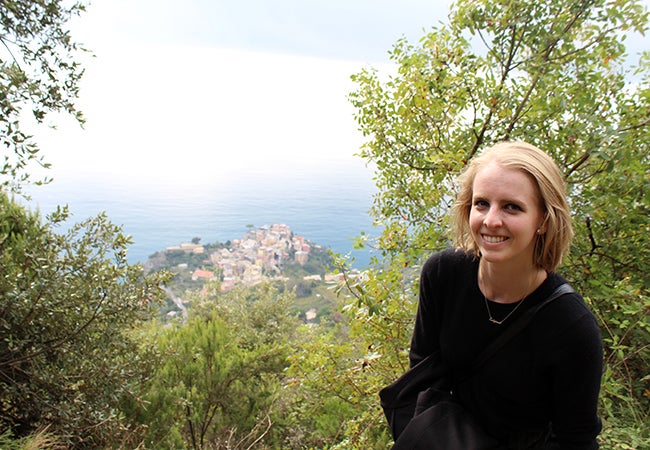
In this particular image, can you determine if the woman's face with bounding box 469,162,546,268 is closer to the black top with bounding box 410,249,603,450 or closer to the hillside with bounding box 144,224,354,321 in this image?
the black top with bounding box 410,249,603,450

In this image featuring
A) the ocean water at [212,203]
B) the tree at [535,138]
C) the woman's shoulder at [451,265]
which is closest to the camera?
the woman's shoulder at [451,265]

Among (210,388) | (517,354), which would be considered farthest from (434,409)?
(210,388)

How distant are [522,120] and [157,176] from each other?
115308 mm

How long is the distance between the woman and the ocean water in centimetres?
3787

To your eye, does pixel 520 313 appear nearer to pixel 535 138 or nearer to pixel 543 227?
pixel 543 227

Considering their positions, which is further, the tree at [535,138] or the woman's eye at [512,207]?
the tree at [535,138]

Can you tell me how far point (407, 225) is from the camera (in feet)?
12.3

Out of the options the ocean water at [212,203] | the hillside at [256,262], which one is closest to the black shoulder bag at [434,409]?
the hillside at [256,262]

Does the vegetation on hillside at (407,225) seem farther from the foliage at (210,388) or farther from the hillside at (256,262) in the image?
the hillside at (256,262)

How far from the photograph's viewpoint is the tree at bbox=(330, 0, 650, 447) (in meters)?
2.50

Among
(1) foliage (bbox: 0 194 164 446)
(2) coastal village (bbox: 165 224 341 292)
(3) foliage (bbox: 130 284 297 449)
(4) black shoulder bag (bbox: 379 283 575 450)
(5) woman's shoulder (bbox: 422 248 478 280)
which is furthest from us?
(2) coastal village (bbox: 165 224 341 292)

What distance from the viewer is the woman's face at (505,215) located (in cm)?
127

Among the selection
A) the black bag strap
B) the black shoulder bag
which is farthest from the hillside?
the black bag strap

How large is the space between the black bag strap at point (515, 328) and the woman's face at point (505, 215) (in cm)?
14
